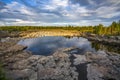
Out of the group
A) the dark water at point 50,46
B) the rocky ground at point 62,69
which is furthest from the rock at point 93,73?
the dark water at point 50,46

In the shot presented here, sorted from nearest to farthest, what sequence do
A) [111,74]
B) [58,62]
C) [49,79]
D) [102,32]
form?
[49,79], [111,74], [58,62], [102,32]

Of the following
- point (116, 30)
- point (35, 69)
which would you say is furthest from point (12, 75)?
point (116, 30)

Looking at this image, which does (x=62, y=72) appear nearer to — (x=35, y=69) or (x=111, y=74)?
(x=35, y=69)

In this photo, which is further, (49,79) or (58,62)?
(58,62)

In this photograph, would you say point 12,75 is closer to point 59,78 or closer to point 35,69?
point 35,69

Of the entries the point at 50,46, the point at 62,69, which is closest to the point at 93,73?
the point at 62,69

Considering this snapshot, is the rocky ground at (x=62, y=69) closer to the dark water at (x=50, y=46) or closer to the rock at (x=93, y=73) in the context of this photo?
the rock at (x=93, y=73)

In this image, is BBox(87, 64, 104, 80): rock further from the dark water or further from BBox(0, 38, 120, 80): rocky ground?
the dark water

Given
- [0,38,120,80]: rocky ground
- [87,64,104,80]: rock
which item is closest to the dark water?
[0,38,120,80]: rocky ground

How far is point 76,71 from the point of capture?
36.4 m

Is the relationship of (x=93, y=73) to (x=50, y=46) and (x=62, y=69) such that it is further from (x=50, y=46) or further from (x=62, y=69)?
(x=50, y=46)

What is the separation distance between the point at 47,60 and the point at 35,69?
816 cm

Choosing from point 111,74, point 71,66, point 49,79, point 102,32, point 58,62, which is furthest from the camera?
point 102,32

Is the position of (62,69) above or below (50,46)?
below
